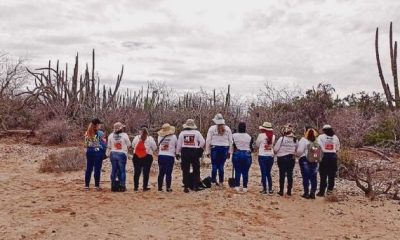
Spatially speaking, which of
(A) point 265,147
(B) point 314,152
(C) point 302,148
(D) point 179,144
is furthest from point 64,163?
(B) point 314,152

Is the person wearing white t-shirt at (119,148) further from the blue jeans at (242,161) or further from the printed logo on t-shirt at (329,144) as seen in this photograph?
the printed logo on t-shirt at (329,144)

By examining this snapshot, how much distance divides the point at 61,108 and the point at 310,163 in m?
19.4

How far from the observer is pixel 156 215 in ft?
33.4

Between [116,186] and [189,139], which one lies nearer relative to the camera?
[189,139]

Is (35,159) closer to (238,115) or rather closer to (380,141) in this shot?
(238,115)

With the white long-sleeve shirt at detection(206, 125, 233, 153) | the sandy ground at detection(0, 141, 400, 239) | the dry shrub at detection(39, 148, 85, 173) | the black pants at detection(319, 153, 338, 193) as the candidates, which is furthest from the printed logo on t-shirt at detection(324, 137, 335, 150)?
the dry shrub at detection(39, 148, 85, 173)

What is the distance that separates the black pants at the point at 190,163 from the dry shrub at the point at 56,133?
1359 cm

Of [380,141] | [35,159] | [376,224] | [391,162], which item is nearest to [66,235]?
[376,224]

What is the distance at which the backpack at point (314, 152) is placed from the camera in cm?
1202

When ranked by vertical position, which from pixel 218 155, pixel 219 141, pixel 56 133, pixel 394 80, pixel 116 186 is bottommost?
pixel 116 186

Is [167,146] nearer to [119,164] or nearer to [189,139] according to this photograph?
[189,139]

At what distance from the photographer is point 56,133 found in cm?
2488

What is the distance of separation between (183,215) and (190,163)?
7.38 feet

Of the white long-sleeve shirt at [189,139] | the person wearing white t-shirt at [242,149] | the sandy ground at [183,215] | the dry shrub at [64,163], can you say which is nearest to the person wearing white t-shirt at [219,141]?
the person wearing white t-shirt at [242,149]
